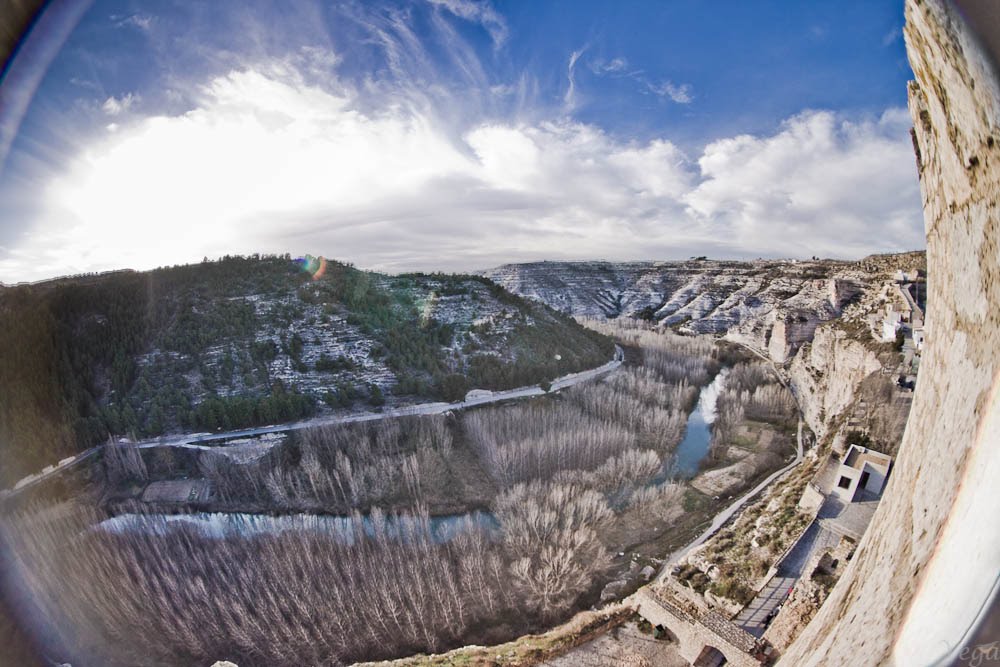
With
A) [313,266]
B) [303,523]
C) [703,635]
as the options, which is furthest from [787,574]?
[313,266]

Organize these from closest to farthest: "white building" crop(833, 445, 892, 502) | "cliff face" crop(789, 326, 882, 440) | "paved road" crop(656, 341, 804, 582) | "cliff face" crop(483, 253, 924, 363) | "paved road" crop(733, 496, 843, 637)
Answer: "paved road" crop(733, 496, 843, 637)
"white building" crop(833, 445, 892, 502)
"paved road" crop(656, 341, 804, 582)
"cliff face" crop(789, 326, 882, 440)
"cliff face" crop(483, 253, 924, 363)

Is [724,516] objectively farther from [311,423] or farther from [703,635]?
[311,423]

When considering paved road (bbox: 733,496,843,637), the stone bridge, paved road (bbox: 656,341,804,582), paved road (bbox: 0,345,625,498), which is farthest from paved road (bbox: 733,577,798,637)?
paved road (bbox: 0,345,625,498)

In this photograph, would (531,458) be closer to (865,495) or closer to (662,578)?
(662,578)

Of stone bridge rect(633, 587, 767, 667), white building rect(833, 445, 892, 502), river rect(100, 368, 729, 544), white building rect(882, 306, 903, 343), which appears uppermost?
white building rect(882, 306, 903, 343)

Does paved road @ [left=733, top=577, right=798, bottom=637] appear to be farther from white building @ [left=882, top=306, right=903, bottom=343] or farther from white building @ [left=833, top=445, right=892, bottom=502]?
white building @ [left=882, top=306, right=903, bottom=343]

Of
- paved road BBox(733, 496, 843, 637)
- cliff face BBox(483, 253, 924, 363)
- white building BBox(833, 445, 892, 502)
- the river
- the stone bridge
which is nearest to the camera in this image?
the stone bridge

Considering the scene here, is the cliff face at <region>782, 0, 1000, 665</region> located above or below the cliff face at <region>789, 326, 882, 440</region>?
above

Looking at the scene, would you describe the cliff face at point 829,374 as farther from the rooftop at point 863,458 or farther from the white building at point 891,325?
the rooftop at point 863,458
